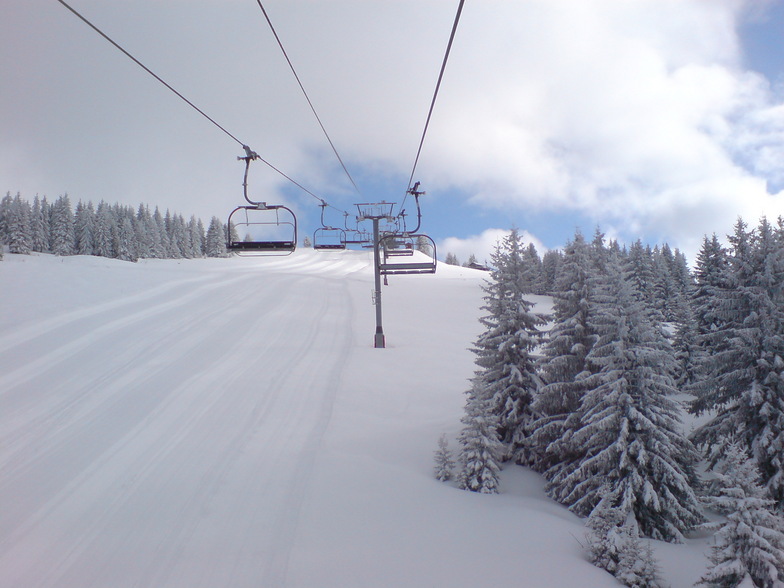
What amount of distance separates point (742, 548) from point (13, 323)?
26436 mm

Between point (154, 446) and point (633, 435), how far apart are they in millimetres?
13189

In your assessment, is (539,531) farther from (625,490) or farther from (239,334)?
(239,334)

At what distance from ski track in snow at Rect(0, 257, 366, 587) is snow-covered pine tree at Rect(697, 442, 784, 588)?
23.6ft

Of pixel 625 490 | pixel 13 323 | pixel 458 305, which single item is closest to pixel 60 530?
pixel 625 490

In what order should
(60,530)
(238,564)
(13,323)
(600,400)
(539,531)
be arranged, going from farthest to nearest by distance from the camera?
(13,323) < (600,400) < (539,531) < (60,530) < (238,564)

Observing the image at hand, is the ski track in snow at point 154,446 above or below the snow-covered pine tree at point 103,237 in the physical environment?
below

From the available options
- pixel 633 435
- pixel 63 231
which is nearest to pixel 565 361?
pixel 633 435

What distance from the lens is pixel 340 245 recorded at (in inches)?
866

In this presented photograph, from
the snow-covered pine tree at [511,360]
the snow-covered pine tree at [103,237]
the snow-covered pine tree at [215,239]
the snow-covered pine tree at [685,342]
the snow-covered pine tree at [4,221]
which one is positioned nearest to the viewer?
the snow-covered pine tree at [511,360]

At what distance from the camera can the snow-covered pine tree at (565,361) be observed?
12688 mm

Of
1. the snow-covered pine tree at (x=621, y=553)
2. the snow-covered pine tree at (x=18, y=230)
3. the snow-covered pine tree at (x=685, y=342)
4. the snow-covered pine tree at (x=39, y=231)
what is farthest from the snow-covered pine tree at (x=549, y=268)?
the snow-covered pine tree at (x=39, y=231)

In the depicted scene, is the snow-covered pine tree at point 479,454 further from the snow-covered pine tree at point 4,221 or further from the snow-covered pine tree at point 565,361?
the snow-covered pine tree at point 4,221

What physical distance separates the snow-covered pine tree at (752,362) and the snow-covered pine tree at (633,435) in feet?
9.88

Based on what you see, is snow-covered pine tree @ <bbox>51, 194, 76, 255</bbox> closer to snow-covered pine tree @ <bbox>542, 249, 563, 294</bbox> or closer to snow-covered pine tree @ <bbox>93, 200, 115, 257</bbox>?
snow-covered pine tree @ <bbox>93, 200, 115, 257</bbox>
